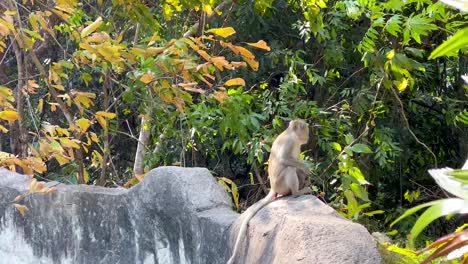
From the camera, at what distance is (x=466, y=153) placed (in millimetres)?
7809

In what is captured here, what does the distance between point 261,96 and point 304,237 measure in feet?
12.6

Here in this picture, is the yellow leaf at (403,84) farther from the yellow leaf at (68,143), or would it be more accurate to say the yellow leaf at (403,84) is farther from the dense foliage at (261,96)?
the yellow leaf at (68,143)

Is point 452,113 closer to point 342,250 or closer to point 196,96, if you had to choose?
point 196,96

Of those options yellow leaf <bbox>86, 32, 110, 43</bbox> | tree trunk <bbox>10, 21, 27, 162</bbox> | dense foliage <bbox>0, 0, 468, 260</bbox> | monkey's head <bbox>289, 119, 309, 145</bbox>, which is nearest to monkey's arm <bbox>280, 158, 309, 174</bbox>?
monkey's head <bbox>289, 119, 309, 145</bbox>

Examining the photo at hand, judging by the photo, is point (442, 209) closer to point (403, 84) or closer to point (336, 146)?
point (403, 84)

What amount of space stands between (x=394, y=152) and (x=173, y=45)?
2457mm

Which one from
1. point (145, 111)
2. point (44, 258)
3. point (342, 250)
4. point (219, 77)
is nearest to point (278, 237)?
point (342, 250)

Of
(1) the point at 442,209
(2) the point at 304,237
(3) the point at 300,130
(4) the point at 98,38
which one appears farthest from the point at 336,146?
(1) the point at 442,209

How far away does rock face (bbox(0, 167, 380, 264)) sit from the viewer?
3422 millimetres

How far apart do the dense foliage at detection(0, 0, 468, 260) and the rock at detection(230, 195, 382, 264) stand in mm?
1495

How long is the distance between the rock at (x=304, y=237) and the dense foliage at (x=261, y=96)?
1495 mm

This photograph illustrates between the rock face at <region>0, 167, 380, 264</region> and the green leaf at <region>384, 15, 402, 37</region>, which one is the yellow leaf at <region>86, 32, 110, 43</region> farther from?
the green leaf at <region>384, 15, 402, 37</region>

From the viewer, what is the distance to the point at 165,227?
14.8 ft

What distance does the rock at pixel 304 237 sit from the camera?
3287 millimetres
